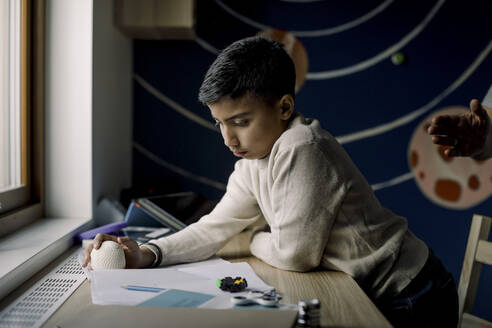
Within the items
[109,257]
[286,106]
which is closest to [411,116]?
[286,106]

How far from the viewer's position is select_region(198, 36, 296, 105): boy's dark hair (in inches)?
35.5

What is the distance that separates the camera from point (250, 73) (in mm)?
908

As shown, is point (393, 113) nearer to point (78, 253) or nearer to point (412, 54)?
point (412, 54)

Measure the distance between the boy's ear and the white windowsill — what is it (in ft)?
2.01

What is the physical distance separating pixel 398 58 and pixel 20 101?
1.53m

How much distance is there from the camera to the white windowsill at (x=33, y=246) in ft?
2.64

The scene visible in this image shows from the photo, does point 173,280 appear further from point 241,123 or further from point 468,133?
point 468,133

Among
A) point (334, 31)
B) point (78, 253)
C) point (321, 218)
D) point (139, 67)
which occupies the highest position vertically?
point (334, 31)

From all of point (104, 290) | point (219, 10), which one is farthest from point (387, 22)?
point (104, 290)

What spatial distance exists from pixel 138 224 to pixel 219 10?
110cm

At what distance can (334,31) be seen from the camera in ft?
6.38

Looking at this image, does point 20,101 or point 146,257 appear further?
point 20,101

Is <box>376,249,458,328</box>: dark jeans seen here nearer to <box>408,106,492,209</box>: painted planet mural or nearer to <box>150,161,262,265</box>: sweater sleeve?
<box>150,161,262,265</box>: sweater sleeve

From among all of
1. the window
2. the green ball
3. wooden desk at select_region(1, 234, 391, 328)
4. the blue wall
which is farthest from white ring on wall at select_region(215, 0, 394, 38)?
wooden desk at select_region(1, 234, 391, 328)
